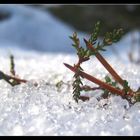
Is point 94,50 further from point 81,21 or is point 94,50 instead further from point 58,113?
point 81,21

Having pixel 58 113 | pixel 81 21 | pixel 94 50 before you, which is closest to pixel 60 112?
pixel 58 113

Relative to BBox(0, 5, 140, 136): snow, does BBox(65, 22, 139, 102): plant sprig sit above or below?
above

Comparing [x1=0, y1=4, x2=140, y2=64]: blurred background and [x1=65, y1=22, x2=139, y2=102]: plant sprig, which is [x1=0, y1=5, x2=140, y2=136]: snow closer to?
[x1=65, y1=22, x2=139, y2=102]: plant sprig

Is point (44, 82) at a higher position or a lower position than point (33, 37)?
lower

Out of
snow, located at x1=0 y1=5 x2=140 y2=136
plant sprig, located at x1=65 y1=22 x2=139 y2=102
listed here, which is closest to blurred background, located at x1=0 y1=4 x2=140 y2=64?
snow, located at x1=0 y1=5 x2=140 y2=136

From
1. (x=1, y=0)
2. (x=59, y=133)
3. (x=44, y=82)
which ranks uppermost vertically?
(x=1, y=0)

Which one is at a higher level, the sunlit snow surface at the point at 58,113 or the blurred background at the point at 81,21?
the blurred background at the point at 81,21

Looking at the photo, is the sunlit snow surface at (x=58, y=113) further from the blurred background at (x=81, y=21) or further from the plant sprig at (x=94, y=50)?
the blurred background at (x=81, y=21)

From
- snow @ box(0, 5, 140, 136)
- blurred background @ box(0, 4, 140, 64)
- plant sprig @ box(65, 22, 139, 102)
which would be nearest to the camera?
snow @ box(0, 5, 140, 136)

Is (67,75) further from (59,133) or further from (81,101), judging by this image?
(59,133)

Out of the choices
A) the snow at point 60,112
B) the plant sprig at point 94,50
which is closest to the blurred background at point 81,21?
the snow at point 60,112

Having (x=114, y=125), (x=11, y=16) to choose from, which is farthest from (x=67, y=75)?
(x=11, y=16)
